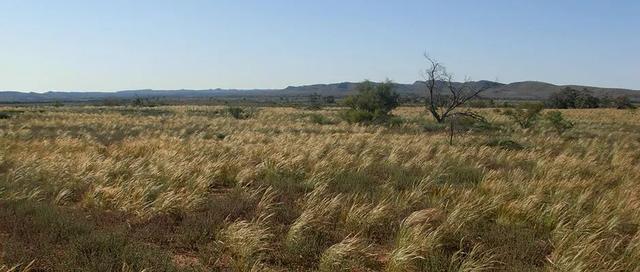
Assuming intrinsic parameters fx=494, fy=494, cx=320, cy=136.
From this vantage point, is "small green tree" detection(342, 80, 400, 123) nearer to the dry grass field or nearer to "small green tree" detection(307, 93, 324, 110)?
the dry grass field

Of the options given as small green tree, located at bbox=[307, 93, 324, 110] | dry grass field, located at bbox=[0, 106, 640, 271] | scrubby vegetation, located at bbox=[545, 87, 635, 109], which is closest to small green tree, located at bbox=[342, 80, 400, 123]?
dry grass field, located at bbox=[0, 106, 640, 271]

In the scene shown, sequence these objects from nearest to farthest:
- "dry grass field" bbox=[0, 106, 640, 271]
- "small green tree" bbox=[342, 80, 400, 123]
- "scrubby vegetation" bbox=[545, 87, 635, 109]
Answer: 1. "dry grass field" bbox=[0, 106, 640, 271]
2. "small green tree" bbox=[342, 80, 400, 123]
3. "scrubby vegetation" bbox=[545, 87, 635, 109]

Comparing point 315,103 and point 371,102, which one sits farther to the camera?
point 315,103

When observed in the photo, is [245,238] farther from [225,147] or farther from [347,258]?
[225,147]

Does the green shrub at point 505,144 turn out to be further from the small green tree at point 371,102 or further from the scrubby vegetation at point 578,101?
the scrubby vegetation at point 578,101

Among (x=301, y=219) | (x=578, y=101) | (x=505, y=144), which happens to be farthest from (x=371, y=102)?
(x=578, y=101)

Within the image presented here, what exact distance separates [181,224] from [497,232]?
12.8ft

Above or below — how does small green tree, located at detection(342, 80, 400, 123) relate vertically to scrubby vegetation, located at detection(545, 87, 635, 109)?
above

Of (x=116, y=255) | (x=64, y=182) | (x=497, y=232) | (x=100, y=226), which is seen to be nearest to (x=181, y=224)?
(x=100, y=226)

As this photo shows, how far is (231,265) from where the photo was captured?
485 cm

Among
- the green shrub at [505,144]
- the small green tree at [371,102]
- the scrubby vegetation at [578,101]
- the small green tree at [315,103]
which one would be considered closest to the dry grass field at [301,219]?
the green shrub at [505,144]

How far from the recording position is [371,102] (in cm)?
3834

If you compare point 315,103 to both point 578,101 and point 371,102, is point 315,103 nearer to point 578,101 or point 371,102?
point 578,101

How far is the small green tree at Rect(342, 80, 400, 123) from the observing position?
114 feet
